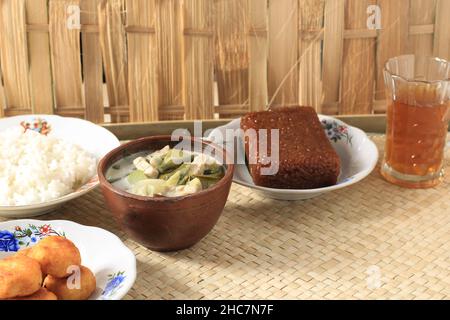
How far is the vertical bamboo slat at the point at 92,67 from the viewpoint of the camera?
1585 millimetres

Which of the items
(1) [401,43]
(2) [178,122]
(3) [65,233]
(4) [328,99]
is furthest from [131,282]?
(1) [401,43]

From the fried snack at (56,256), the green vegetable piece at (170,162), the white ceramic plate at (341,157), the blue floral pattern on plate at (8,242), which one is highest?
the green vegetable piece at (170,162)

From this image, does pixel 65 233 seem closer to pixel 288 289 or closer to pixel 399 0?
pixel 288 289

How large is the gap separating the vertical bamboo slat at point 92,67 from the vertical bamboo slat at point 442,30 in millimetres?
734

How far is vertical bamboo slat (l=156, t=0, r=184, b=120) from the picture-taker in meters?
1.60

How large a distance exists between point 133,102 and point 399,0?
24.4 inches

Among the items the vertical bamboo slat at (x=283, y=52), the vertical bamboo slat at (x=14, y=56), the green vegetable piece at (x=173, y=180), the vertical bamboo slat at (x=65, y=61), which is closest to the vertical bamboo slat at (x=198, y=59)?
the vertical bamboo slat at (x=283, y=52)

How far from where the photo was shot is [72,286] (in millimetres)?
1076

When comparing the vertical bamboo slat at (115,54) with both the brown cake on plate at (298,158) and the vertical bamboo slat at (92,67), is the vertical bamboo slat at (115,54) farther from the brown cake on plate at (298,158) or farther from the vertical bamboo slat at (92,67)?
the brown cake on plate at (298,158)

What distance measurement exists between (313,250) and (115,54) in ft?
2.16

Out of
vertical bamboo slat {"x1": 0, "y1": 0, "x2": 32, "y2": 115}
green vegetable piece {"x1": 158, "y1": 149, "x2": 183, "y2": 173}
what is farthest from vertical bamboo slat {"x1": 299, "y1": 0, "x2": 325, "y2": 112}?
vertical bamboo slat {"x1": 0, "y1": 0, "x2": 32, "y2": 115}

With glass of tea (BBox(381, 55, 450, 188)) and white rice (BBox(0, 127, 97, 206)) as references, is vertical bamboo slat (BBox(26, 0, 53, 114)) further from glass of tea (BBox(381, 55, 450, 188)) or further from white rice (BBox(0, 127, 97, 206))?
glass of tea (BBox(381, 55, 450, 188))

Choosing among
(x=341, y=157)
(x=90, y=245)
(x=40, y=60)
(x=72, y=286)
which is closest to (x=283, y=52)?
(x=341, y=157)

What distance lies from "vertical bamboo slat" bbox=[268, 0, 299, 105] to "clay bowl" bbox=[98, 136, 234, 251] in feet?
1.51
